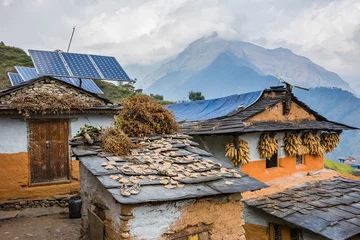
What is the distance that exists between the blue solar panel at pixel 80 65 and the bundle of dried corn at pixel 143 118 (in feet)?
16.1

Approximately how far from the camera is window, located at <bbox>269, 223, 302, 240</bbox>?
8708 millimetres

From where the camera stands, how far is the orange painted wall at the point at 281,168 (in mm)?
9914

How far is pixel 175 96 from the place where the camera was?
185125 mm

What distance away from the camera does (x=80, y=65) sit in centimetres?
1148

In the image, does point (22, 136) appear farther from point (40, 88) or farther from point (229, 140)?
point (229, 140)

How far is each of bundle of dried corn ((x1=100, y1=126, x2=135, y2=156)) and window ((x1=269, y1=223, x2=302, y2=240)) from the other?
5832 millimetres

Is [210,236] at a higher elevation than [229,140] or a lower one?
lower

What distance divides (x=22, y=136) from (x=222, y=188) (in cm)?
749

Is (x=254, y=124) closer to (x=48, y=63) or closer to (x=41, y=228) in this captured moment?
(x=41, y=228)

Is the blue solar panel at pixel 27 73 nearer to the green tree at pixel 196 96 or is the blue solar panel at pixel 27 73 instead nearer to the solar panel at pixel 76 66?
the solar panel at pixel 76 66

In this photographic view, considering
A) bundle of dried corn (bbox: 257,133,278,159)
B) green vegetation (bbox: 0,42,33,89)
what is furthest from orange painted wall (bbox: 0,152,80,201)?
green vegetation (bbox: 0,42,33,89)

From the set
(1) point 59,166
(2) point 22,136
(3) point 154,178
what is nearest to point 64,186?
(1) point 59,166

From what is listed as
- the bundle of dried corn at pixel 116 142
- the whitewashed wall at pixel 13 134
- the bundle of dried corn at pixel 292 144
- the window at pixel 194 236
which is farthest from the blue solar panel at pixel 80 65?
the window at pixel 194 236

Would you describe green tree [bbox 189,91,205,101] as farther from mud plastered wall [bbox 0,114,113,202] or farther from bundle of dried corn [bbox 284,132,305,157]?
mud plastered wall [bbox 0,114,113,202]
